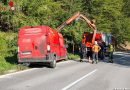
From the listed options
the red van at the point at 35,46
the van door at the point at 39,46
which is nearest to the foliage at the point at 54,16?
the red van at the point at 35,46

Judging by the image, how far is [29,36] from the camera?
77.0 feet

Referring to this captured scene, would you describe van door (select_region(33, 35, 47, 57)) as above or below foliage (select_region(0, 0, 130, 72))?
below

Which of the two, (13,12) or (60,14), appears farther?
(60,14)

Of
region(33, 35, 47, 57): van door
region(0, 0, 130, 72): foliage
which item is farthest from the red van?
region(0, 0, 130, 72): foliage

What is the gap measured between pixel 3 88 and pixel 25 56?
9.72 metres

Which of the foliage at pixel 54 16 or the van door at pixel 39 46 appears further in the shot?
the foliage at pixel 54 16

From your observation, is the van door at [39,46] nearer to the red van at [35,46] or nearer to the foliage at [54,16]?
the red van at [35,46]

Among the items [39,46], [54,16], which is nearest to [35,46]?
[39,46]

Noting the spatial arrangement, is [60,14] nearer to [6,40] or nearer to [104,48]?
[104,48]

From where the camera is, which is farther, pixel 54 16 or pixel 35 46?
pixel 54 16

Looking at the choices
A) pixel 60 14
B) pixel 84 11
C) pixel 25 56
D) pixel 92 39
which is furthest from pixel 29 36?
pixel 84 11

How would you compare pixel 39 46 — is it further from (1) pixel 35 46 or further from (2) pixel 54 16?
(2) pixel 54 16

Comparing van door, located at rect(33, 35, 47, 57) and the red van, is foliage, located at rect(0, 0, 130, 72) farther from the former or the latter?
van door, located at rect(33, 35, 47, 57)

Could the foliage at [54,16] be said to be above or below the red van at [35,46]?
above
